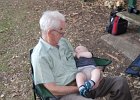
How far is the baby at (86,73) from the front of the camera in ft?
9.59

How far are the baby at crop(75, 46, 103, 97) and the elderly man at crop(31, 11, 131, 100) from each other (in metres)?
0.06

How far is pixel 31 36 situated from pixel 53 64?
3.09 metres

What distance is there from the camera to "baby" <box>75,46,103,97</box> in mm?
2924

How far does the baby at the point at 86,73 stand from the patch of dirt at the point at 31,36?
4.00 feet

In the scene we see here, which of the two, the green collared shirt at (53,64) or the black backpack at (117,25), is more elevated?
the green collared shirt at (53,64)

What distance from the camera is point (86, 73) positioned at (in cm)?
316

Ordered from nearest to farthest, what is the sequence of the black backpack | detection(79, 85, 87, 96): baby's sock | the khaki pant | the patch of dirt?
detection(79, 85, 87, 96): baby's sock
the khaki pant
the patch of dirt
the black backpack

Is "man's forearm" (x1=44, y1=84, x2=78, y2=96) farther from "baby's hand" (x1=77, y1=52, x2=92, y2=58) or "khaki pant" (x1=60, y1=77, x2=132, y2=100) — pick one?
"baby's hand" (x1=77, y1=52, x2=92, y2=58)

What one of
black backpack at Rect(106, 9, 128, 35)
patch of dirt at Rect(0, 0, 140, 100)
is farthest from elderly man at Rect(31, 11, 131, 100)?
black backpack at Rect(106, 9, 128, 35)

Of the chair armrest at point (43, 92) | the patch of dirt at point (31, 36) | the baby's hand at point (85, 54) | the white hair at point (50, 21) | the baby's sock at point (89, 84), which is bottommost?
the patch of dirt at point (31, 36)

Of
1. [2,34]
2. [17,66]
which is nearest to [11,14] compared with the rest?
[2,34]

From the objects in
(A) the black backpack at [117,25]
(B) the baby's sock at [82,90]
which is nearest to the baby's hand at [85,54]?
(B) the baby's sock at [82,90]

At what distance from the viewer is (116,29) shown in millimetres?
5449

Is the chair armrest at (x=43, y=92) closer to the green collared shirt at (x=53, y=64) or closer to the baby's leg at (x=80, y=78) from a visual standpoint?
the green collared shirt at (x=53, y=64)
